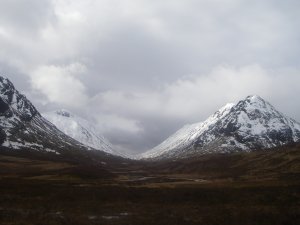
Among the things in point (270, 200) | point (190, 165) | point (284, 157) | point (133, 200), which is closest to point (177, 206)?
point (133, 200)

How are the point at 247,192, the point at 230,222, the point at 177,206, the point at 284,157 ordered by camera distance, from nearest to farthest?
the point at 230,222 < the point at 177,206 < the point at 247,192 < the point at 284,157

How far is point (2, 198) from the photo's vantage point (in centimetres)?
5800

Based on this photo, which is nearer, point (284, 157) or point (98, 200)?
point (98, 200)

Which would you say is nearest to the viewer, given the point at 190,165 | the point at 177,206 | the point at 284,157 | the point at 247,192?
the point at 177,206

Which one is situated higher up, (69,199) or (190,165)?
(190,165)

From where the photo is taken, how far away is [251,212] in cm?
4738

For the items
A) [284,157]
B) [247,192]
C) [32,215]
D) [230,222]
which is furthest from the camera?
[284,157]

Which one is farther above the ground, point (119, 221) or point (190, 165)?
point (190, 165)

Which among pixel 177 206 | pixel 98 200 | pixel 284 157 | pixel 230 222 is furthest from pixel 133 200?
pixel 284 157

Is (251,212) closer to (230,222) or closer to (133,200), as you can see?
(230,222)

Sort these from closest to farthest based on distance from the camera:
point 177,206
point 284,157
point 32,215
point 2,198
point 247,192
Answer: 1. point 32,215
2. point 177,206
3. point 2,198
4. point 247,192
5. point 284,157

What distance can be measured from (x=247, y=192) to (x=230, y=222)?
25.5 m

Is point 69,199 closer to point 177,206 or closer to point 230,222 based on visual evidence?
point 177,206

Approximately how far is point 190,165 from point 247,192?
427 ft
